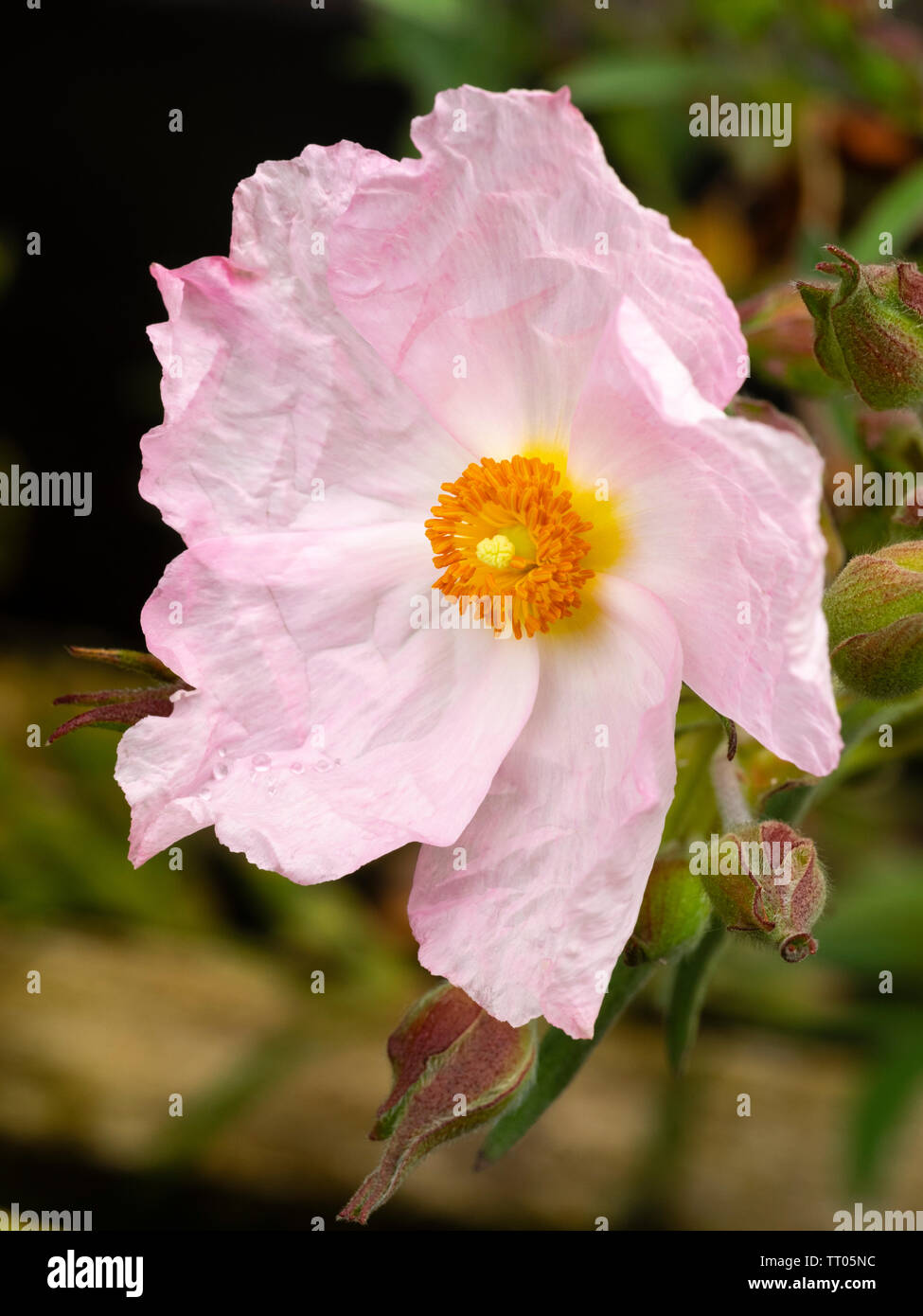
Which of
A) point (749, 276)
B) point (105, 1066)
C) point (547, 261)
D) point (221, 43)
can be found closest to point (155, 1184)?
point (105, 1066)

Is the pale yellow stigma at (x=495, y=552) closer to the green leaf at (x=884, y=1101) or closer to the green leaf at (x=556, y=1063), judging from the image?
the green leaf at (x=556, y=1063)

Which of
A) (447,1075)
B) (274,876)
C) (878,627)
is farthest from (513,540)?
(274,876)

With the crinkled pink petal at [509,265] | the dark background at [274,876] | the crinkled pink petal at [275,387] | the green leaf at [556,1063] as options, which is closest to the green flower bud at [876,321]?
the crinkled pink petal at [509,265]

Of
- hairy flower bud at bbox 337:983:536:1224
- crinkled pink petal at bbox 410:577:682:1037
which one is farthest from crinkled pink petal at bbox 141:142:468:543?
hairy flower bud at bbox 337:983:536:1224

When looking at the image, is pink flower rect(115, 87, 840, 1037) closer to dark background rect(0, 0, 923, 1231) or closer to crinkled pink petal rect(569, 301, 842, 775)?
crinkled pink petal rect(569, 301, 842, 775)
